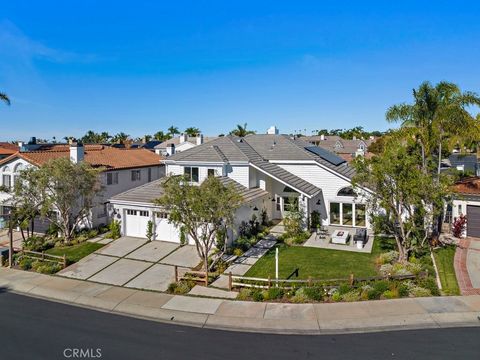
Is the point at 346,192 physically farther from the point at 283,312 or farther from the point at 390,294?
the point at 283,312

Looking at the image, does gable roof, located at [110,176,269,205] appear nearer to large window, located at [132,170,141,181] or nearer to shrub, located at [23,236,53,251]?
shrub, located at [23,236,53,251]

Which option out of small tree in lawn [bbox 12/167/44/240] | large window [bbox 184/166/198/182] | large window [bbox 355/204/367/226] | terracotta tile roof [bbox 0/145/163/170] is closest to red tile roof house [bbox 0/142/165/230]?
terracotta tile roof [bbox 0/145/163/170]

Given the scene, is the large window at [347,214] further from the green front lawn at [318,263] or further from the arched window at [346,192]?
the green front lawn at [318,263]

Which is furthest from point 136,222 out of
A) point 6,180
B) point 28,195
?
point 6,180

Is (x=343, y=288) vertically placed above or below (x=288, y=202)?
below

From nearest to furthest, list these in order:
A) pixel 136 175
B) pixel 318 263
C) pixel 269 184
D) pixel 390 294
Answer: pixel 390 294
pixel 318 263
pixel 269 184
pixel 136 175

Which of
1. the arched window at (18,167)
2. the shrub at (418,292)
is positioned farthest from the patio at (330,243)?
the arched window at (18,167)
